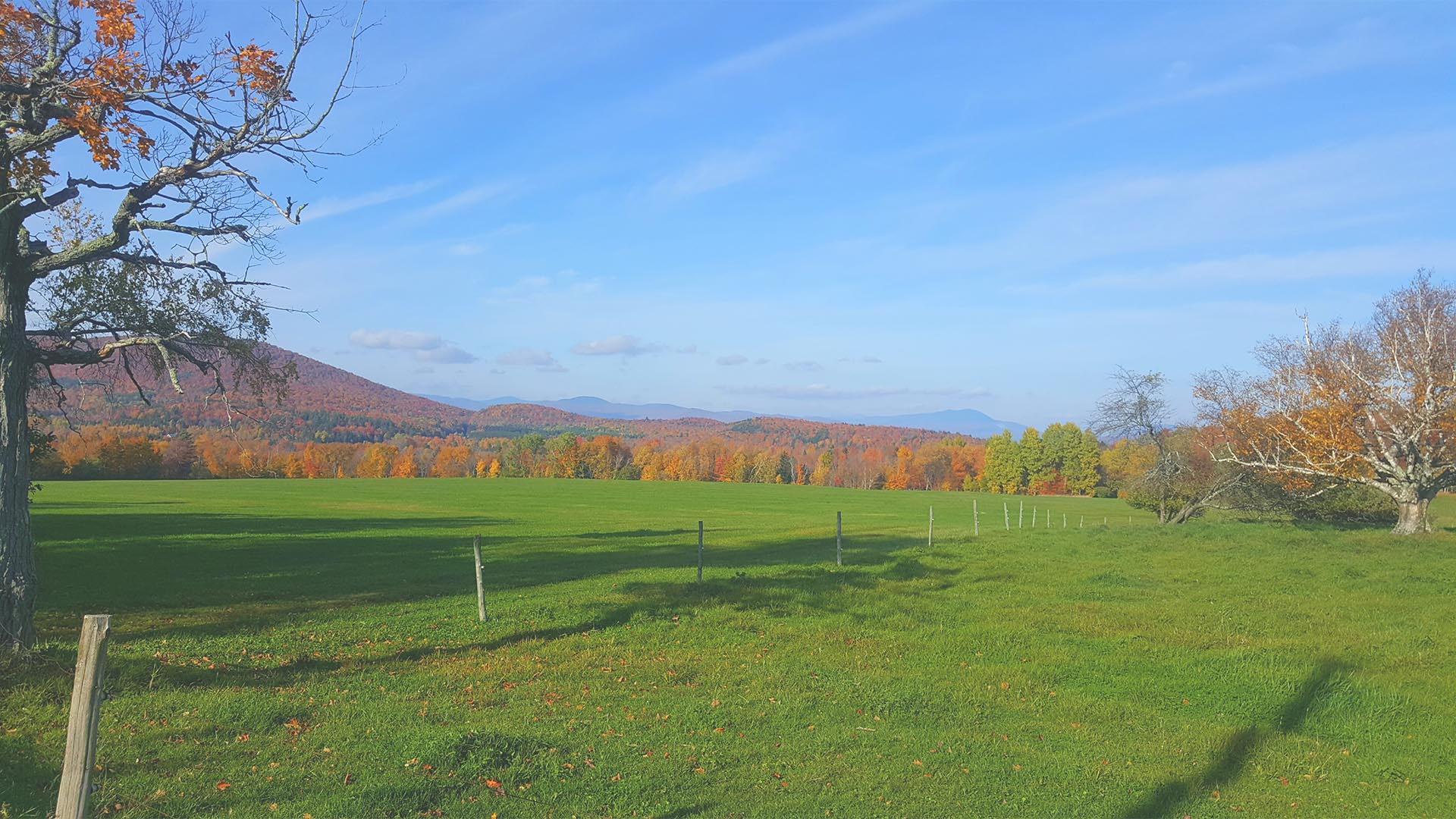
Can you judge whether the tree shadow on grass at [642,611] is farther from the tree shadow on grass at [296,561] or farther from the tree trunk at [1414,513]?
the tree trunk at [1414,513]

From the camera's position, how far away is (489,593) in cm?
1789

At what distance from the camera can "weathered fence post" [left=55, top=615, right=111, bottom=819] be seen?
404 centimetres

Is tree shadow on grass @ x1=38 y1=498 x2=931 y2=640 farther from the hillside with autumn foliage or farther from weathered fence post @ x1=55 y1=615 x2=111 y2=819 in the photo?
the hillside with autumn foliage

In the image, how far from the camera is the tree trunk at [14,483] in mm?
9953

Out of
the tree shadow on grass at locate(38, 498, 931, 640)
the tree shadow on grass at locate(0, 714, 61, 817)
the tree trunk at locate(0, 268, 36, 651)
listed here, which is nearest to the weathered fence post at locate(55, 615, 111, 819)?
the tree shadow on grass at locate(0, 714, 61, 817)

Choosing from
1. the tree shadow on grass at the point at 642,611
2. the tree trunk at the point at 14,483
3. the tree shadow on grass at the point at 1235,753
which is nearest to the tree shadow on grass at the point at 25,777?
the tree shadow on grass at the point at 642,611

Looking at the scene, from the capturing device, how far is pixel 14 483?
10289 mm

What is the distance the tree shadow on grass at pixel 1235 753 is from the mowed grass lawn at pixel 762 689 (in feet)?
0.15

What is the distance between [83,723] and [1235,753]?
9.91 metres

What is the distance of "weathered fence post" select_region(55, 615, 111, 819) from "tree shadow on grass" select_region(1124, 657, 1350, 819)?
7.44 m

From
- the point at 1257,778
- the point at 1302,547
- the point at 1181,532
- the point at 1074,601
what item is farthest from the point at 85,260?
the point at 1181,532

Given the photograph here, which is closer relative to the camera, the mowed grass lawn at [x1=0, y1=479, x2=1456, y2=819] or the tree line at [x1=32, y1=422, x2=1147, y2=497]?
the mowed grass lawn at [x1=0, y1=479, x2=1456, y2=819]

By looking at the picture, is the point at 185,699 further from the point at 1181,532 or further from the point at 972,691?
the point at 1181,532

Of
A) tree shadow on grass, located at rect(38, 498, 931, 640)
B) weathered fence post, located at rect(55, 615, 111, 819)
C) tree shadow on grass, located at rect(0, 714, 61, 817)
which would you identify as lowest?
tree shadow on grass, located at rect(38, 498, 931, 640)
